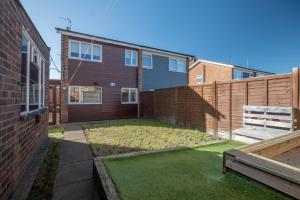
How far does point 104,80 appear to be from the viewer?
12570 mm

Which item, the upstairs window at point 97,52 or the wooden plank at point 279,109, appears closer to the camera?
the wooden plank at point 279,109

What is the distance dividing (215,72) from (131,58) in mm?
11609

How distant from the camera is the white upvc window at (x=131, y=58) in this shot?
1368 cm

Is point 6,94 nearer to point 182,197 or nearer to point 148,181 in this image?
point 148,181

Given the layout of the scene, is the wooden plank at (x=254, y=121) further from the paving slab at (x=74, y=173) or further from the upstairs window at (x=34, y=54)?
the upstairs window at (x=34, y=54)

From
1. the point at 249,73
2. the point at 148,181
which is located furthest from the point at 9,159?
the point at 249,73

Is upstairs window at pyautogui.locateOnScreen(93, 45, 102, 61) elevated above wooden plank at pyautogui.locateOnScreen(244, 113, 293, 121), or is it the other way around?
upstairs window at pyautogui.locateOnScreen(93, 45, 102, 61)

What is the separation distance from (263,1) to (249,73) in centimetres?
1532

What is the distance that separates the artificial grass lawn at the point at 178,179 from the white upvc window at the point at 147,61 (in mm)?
11511

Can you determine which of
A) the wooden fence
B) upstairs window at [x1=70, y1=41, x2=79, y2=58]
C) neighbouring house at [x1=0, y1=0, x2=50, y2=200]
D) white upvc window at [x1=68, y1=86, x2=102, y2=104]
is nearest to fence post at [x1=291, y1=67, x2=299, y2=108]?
the wooden fence

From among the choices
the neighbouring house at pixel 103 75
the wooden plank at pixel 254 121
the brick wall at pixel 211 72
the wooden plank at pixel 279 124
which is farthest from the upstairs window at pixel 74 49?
the brick wall at pixel 211 72

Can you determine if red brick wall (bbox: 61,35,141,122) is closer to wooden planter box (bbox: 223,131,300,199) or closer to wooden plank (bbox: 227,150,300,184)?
wooden planter box (bbox: 223,131,300,199)

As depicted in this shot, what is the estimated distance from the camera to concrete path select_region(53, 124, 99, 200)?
9.21 ft

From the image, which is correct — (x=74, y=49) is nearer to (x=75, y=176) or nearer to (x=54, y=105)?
(x=54, y=105)
